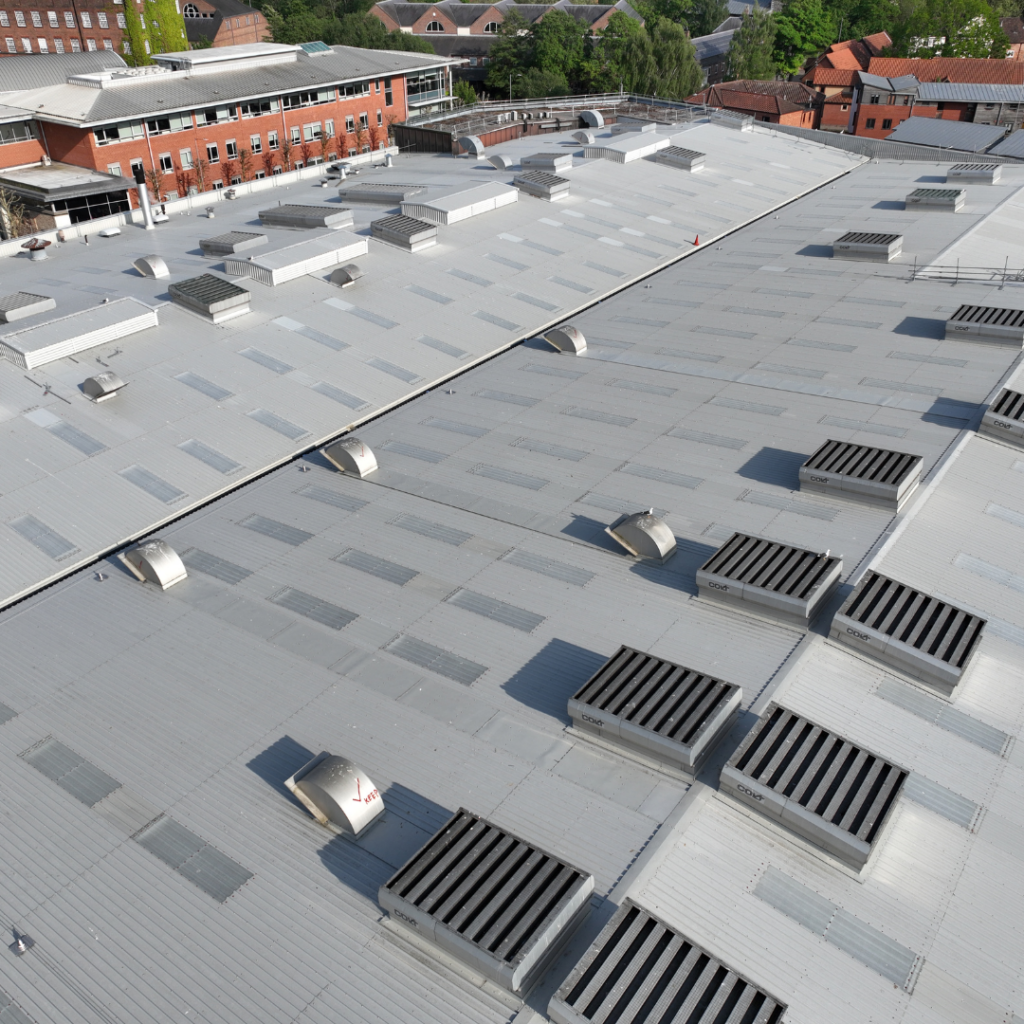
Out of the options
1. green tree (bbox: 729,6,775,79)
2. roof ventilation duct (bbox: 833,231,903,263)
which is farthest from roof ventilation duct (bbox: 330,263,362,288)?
green tree (bbox: 729,6,775,79)

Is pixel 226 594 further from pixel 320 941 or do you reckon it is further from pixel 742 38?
pixel 742 38

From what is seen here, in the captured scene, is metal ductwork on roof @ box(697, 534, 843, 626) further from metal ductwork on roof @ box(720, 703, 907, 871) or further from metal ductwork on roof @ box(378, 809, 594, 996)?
metal ductwork on roof @ box(378, 809, 594, 996)

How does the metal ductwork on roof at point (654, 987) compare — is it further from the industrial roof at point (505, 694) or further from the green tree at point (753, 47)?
the green tree at point (753, 47)

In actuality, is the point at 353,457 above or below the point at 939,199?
below

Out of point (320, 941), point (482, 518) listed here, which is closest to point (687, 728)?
point (320, 941)

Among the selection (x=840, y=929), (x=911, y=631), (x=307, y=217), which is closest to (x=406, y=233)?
(x=307, y=217)

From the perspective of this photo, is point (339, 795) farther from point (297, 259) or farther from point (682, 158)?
point (682, 158)

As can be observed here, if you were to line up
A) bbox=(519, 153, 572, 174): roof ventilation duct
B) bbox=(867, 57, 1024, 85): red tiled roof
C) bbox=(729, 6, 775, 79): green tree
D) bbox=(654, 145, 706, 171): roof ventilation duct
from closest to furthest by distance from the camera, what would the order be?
bbox=(519, 153, 572, 174): roof ventilation duct → bbox=(654, 145, 706, 171): roof ventilation duct → bbox=(867, 57, 1024, 85): red tiled roof → bbox=(729, 6, 775, 79): green tree

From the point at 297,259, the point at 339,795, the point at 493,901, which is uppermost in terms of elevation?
the point at 297,259
